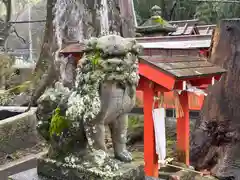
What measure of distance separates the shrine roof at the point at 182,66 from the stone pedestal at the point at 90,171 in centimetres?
201

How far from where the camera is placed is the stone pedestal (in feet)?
8.97

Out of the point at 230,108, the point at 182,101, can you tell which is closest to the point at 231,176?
the point at 230,108

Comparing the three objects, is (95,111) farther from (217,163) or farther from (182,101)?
(217,163)

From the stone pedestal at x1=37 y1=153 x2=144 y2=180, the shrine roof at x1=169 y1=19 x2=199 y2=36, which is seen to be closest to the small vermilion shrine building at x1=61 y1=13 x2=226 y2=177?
the stone pedestal at x1=37 y1=153 x2=144 y2=180

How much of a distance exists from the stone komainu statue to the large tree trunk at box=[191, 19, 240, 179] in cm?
424

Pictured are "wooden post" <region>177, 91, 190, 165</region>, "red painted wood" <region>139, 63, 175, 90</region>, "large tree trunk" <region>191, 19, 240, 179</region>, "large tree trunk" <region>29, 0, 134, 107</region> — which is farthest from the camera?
"large tree trunk" <region>29, 0, 134, 107</region>

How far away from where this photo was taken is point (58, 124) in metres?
2.96

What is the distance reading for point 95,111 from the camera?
2721 mm

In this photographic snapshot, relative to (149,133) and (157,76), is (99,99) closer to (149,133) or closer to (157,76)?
(157,76)

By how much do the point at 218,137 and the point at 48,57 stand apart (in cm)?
465

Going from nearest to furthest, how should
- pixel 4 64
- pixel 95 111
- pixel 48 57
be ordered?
pixel 95 111 < pixel 48 57 < pixel 4 64

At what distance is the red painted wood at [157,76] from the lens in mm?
4715

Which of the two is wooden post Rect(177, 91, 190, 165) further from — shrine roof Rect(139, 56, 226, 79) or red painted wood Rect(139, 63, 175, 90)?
red painted wood Rect(139, 63, 175, 90)

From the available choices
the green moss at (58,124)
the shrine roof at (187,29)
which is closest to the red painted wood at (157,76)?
the green moss at (58,124)
